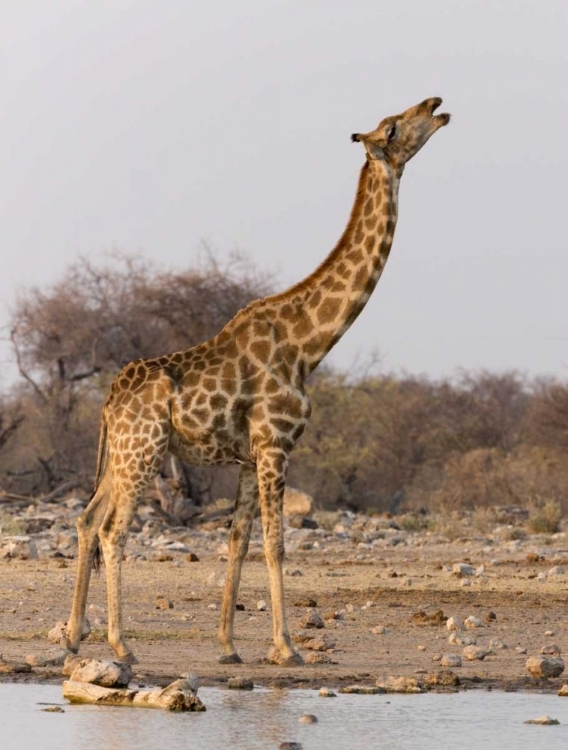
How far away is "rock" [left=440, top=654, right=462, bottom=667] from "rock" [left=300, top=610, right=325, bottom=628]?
185 centimetres

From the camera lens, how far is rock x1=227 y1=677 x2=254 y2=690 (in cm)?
760

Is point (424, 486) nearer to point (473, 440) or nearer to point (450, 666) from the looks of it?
point (473, 440)

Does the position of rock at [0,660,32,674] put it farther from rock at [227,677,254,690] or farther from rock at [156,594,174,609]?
rock at [156,594,174,609]

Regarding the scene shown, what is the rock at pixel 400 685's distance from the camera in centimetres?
751

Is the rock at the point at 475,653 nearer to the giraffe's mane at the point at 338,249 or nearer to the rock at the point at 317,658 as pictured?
the rock at the point at 317,658

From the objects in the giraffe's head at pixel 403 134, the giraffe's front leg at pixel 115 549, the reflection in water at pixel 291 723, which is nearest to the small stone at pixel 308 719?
the reflection in water at pixel 291 723

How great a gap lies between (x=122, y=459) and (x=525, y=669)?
2637 mm

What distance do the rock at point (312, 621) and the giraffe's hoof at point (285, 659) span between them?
5.56 ft

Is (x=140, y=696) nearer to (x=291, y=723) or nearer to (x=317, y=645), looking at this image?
(x=291, y=723)

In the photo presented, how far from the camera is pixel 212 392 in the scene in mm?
8859

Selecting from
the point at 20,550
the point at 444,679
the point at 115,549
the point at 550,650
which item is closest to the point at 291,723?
the point at 444,679

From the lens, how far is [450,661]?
27.6ft

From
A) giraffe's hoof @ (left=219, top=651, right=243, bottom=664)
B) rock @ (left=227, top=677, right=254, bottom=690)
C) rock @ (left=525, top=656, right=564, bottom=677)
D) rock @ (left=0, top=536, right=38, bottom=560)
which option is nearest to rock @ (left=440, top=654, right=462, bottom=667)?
rock @ (left=525, top=656, right=564, bottom=677)

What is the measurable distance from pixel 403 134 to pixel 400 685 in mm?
3429
